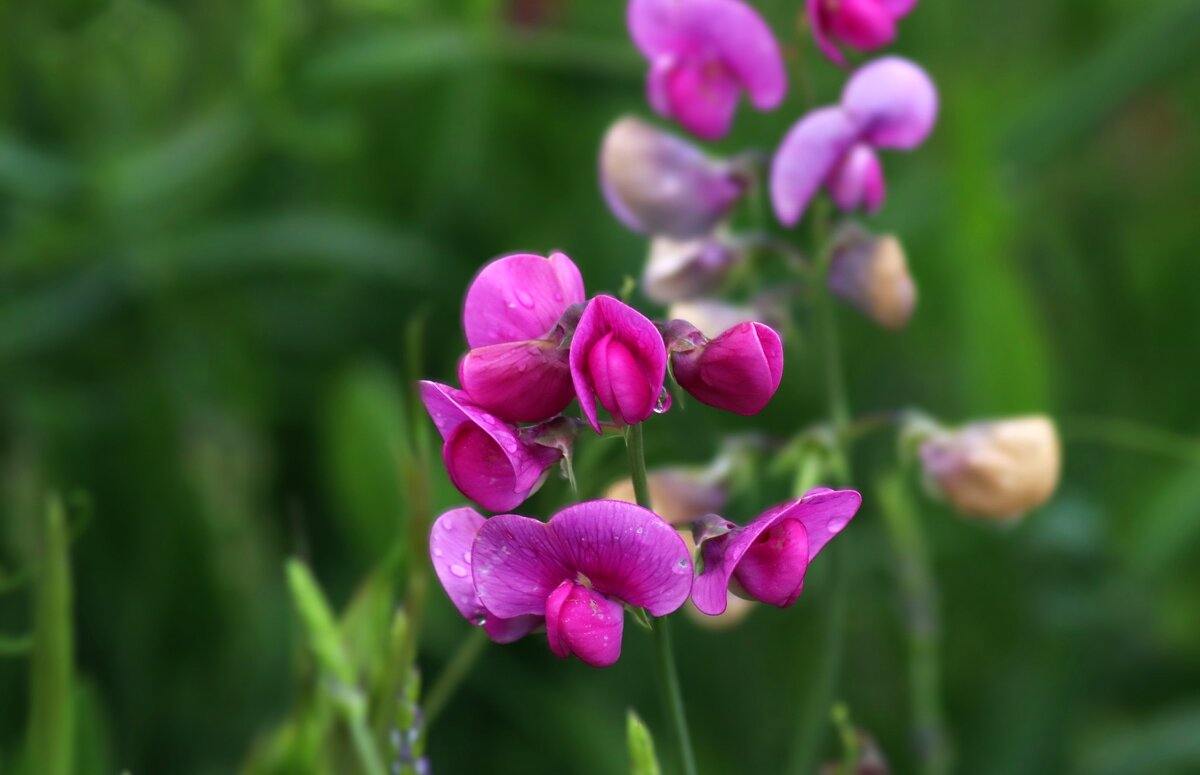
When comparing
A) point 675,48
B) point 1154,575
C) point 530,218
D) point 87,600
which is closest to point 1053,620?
point 1154,575

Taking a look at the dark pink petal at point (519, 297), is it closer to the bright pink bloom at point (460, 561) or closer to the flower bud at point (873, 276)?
the bright pink bloom at point (460, 561)

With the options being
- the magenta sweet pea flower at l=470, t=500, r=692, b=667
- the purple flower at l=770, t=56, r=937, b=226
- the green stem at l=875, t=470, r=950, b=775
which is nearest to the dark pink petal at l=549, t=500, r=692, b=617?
the magenta sweet pea flower at l=470, t=500, r=692, b=667

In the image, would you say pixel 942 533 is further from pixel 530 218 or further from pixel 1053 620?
pixel 530 218

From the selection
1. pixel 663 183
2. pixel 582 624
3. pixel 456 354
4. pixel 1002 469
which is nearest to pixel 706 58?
pixel 663 183

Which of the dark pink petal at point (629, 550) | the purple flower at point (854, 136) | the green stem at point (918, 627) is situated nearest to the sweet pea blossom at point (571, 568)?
the dark pink petal at point (629, 550)

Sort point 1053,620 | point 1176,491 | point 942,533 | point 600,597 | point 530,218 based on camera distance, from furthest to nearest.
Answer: point 530,218 < point 942,533 < point 1176,491 < point 1053,620 < point 600,597

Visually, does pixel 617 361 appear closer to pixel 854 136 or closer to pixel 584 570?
pixel 584 570

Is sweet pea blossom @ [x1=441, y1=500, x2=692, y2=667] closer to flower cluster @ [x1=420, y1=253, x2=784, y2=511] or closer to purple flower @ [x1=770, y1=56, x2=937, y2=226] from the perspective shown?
flower cluster @ [x1=420, y1=253, x2=784, y2=511]
